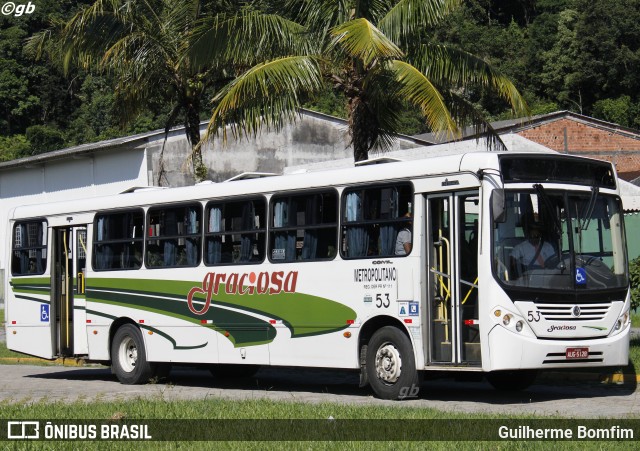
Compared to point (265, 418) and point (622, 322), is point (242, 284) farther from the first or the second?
point (622, 322)

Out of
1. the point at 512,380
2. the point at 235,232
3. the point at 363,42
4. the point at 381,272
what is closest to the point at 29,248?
the point at 235,232

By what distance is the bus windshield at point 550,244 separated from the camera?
46.1 feet

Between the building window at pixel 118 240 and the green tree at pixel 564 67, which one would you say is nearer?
the building window at pixel 118 240

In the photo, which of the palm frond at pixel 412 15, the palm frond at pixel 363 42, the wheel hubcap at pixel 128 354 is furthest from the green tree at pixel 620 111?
the wheel hubcap at pixel 128 354

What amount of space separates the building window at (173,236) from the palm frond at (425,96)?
3978 mm

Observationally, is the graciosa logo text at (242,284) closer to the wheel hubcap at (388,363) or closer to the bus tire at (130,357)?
the bus tire at (130,357)

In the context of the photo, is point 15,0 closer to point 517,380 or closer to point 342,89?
point 342,89

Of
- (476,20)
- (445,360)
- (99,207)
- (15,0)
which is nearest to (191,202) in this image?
(99,207)

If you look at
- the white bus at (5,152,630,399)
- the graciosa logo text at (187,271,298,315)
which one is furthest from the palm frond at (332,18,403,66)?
the graciosa logo text at (187,271,298,315)

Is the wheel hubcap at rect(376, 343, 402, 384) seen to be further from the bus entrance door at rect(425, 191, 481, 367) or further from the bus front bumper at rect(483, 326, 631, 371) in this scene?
the bus front bumper at rect(483, 326, 631, 371)

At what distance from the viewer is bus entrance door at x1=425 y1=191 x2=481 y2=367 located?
14.3m

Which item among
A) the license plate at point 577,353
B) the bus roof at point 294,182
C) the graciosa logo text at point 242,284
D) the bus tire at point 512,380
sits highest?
the bus roof at point 294,182

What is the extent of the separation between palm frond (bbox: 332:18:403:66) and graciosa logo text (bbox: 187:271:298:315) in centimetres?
363

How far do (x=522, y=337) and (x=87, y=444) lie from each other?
18.5 ft
